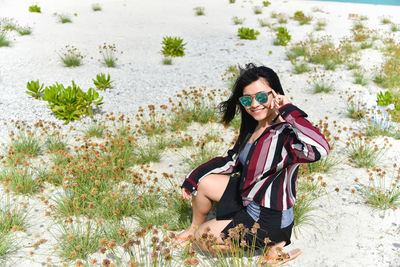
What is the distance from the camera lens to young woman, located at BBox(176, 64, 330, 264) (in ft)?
7.33

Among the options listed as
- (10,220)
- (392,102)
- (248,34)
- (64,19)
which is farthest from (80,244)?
(64,19)

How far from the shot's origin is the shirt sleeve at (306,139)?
2.15 meters

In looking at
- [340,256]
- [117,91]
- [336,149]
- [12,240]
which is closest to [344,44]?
[336,149]

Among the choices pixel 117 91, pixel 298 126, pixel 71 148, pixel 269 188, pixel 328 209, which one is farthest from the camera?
pixel 117 91

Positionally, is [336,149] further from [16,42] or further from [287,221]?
[16,42]

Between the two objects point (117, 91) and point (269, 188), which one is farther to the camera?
point (117, 91)

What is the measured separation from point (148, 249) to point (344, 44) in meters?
8.76

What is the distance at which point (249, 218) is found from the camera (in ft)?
8.07

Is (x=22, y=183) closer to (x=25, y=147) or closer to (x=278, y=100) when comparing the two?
(x=25, y=147)

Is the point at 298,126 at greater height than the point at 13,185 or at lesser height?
greater

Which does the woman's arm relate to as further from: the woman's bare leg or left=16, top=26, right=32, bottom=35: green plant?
left=16, top=26, right=32, bottom=35: green plant

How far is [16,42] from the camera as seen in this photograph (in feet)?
28.8

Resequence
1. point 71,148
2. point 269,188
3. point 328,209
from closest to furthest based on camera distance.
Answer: point 269,188
point 328,209
point 71,148

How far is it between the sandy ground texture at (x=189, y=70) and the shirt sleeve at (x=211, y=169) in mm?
920
